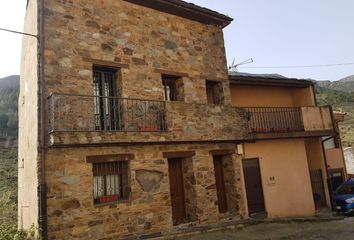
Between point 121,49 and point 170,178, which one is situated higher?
point 121,49

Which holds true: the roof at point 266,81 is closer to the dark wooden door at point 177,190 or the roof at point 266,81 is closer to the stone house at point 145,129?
the stone house at point 145,129

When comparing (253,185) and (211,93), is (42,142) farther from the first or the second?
(253,185)

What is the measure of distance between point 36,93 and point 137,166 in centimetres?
346

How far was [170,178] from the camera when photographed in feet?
34.8

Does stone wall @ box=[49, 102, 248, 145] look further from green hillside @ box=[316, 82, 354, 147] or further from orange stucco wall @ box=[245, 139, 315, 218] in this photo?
green hillside @ box=[316, 82, 354, 147]

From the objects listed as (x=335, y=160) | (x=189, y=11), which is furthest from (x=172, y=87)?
(x=335, y=160)

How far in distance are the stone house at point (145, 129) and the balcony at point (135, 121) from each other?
33mm

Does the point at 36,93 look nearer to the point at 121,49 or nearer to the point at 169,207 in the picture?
the point at 121,49

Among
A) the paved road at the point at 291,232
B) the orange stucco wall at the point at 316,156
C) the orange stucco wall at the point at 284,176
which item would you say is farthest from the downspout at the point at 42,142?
the orange stucco wall at the point at 316,156

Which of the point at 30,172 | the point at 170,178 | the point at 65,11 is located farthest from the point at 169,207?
the point at 65,11

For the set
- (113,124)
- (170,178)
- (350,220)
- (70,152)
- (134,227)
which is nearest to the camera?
(70,152)

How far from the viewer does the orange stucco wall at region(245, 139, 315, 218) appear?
40.3ft

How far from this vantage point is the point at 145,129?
9.42 m

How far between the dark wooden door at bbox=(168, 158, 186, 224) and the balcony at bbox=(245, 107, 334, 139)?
362 centimetres
